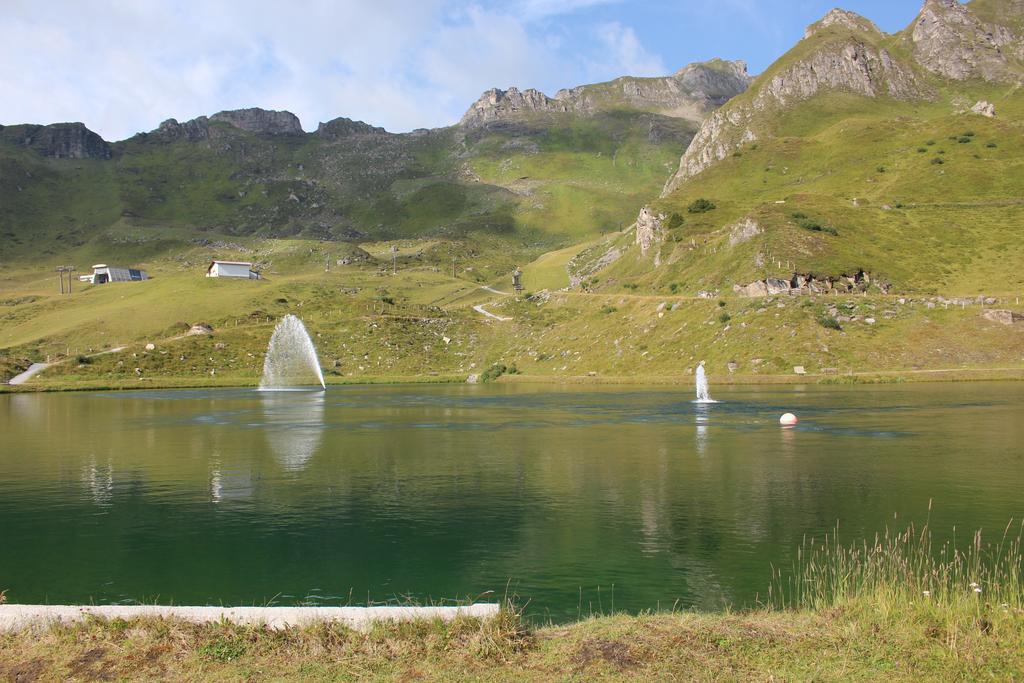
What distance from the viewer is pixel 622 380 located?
11050 cm

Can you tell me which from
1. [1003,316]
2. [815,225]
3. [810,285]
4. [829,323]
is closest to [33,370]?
[829,323]

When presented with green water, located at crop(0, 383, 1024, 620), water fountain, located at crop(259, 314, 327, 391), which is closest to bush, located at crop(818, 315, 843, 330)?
green water, located at crop(0, 383, 1024, 620)

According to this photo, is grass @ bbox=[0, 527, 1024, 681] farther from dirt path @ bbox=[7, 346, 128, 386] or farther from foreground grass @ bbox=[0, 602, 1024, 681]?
dirt path @ bbox=[7, 346, 128, 386]

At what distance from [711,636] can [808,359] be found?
96.9 m

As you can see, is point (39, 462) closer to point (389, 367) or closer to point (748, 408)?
point (748, 408)

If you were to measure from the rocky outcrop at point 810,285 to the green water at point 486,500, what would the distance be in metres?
67.1

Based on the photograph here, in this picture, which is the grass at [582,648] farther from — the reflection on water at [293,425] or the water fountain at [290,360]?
the water fountain at [290,360]

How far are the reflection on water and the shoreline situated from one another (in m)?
23.8

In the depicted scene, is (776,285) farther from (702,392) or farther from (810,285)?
(702,392)

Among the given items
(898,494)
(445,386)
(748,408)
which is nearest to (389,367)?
(445,386)

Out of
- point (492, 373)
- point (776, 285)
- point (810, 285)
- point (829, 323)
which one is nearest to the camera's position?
point (829, 323)

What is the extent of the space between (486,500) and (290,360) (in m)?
117

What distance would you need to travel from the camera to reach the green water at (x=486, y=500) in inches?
912

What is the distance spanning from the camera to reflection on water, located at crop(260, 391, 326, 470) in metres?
49.9
